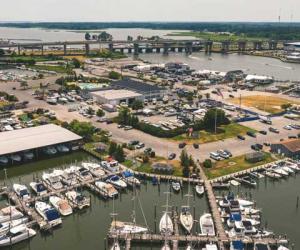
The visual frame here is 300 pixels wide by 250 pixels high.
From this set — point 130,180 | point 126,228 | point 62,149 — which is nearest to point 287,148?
point 130,180

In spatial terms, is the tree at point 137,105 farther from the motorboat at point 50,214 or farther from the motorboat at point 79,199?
the motorboat at point 50,214

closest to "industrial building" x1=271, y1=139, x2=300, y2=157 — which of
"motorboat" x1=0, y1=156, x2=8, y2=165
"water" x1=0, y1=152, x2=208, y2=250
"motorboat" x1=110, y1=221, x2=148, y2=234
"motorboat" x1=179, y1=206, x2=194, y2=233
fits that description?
"water" x1=0, y1=152, x2=208, y2=250

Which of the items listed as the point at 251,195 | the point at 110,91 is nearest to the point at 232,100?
the point at 110,91

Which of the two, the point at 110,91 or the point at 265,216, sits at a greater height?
the point at 110,91

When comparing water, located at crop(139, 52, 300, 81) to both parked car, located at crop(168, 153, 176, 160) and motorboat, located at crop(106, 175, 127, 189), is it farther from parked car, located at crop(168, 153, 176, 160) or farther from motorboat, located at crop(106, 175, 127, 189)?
motorboat, located at crop(106, 175, 127, 189)

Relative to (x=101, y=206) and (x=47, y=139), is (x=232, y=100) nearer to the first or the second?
(x=47, y=139)

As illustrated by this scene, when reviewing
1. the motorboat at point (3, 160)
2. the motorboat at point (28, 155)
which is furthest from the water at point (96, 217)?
the motorboat at point (28, 155)
